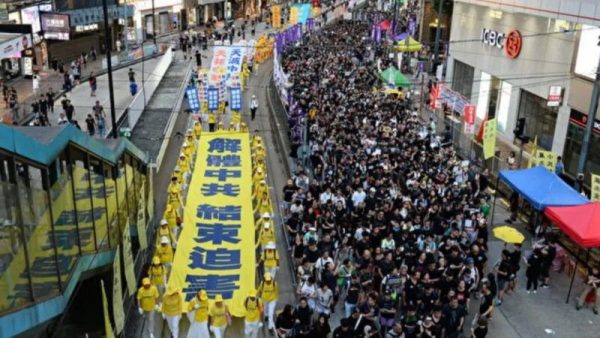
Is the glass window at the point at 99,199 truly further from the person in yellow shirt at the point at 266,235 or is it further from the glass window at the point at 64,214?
the person in yellow shirt at the point at 266,235

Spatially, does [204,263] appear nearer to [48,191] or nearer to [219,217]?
[219,217]

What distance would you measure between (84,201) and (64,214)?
1034mm

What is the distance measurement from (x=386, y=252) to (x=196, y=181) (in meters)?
8.34

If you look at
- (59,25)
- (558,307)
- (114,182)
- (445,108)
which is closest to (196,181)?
(114,182)

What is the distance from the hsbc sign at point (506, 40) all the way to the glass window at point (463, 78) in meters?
2.37

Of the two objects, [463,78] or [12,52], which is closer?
[12,52]

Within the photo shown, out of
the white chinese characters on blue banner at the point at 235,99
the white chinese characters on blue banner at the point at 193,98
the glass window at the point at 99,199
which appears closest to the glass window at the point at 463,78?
the white chinese characters on blue banner at the point at 235,99

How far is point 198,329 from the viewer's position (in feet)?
37.9

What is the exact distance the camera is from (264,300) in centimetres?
1223

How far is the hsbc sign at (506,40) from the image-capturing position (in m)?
A: 26.2

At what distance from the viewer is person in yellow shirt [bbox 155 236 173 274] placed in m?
13.5

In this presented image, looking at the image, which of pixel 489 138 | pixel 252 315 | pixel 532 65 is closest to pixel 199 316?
pixel 252 315

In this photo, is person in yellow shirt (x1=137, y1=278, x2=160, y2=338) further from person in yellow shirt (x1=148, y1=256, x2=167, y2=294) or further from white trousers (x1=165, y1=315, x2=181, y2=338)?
person in yellow shirt (x1=148, y1=256, x2=167, y2=294)

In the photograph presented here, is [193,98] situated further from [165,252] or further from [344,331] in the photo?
[344,331]
